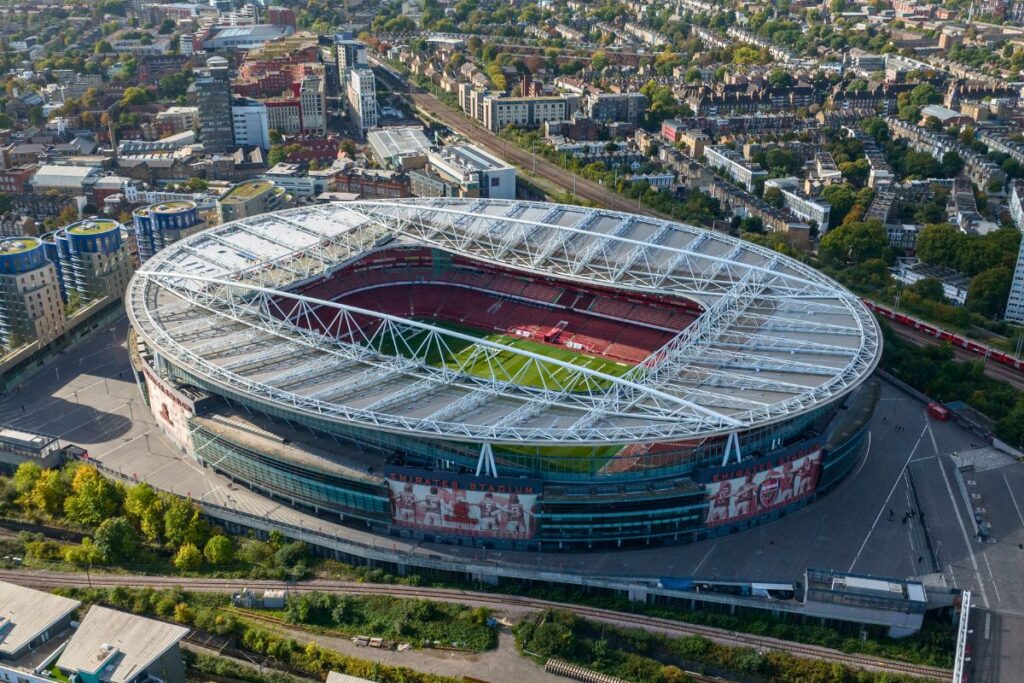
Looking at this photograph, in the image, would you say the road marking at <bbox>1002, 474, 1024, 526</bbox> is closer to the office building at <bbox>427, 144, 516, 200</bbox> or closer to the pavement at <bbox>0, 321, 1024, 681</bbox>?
the pavement at <bbox>0, 321, 1024, 681</bbox>

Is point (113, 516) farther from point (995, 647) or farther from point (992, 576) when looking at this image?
point (992, 576)

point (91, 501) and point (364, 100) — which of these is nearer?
point (91, 501)

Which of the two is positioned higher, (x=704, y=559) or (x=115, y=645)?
(x=115, y=645)

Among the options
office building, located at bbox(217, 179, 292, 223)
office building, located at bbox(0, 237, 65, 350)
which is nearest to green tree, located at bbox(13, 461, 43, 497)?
office building, located at bbox(0, 237, 65, 350)

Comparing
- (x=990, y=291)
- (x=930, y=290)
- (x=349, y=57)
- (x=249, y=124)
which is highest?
(x=349, y=57)

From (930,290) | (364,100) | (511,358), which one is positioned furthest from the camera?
(364,100)

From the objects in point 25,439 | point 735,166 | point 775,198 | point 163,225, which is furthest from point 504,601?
point 735,166

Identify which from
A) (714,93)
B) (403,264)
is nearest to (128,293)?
(403,264)
